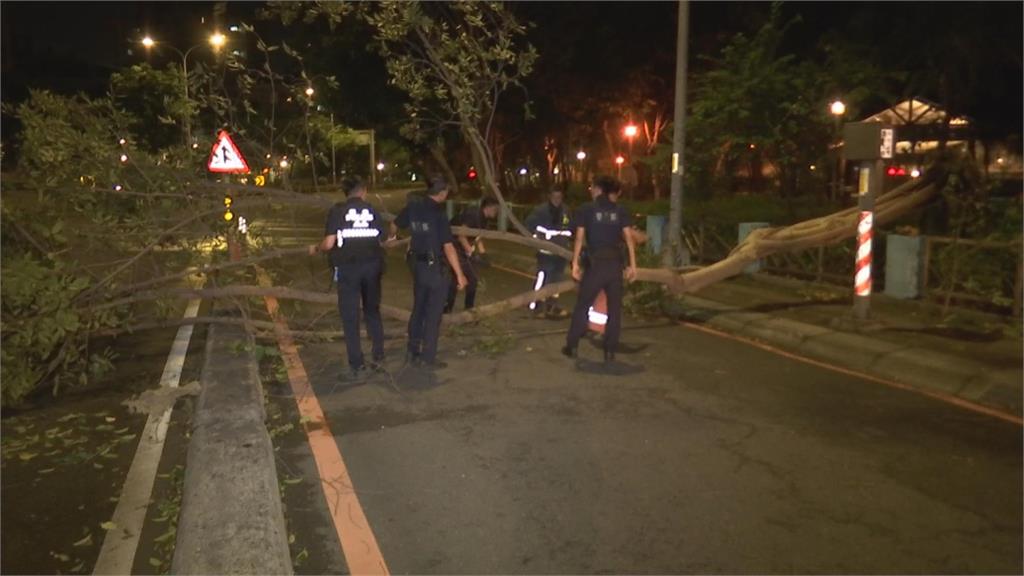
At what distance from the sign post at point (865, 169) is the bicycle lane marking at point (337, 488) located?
19.5 feet

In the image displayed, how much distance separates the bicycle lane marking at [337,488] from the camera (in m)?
4.54

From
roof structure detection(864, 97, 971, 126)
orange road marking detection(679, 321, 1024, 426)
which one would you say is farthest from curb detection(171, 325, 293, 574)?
roof structure detection(864, 97, 971, 126)

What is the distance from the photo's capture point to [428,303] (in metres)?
8.31

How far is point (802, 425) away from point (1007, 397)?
2051 mm

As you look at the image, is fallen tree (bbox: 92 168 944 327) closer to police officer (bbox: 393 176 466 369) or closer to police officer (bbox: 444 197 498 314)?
police officer (bbox: 444 197 498 314)

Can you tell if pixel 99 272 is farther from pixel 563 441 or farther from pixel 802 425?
pixel 802 425

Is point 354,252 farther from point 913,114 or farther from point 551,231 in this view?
point 913,114

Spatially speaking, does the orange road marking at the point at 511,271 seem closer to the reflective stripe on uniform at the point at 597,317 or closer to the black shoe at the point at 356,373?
the reflective stripe on uniform at the point at 597,317

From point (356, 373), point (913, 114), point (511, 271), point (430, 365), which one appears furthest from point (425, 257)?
point (913, 114)

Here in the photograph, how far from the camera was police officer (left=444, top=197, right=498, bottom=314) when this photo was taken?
33.5 feet

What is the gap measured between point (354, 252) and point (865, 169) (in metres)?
5.69

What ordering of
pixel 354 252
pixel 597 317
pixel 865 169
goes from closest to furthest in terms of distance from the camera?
1. pixel 354 252
2. pixel 597 317
3. pixel 865 169

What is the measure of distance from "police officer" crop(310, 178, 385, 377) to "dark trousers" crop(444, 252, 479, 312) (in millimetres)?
2004

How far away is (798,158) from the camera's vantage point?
52.8ft
